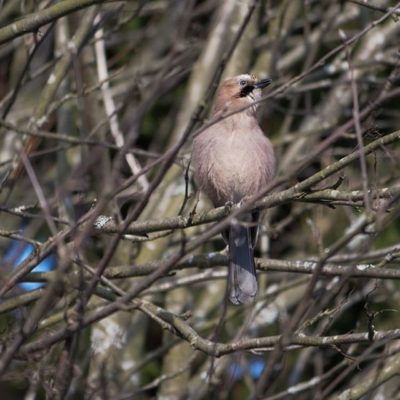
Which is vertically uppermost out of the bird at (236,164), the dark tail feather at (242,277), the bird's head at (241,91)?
the bird's head at (241,91)

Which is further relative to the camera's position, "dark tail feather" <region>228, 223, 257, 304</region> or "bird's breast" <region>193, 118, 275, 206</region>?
"bird's breast" <region>193, 118, 275, 206</region>

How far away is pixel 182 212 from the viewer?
425 centimetres

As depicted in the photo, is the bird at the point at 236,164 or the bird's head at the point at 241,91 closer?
the bird at the point at 236,164

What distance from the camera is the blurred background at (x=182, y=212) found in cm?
390

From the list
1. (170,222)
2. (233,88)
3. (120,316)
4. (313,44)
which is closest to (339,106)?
(313,44)

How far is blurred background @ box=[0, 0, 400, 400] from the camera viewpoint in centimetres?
390

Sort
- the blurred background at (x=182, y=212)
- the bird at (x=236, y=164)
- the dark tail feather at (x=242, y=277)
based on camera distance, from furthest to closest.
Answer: the bird at (x=236, y=164), the dark tail feather at (x=242, y=277), the blurred background at (x=182, y=212)

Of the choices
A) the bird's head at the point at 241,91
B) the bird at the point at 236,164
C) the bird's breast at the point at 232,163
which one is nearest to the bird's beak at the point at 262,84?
the bird's head at the point at 241,91

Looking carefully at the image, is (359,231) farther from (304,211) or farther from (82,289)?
(304,211)

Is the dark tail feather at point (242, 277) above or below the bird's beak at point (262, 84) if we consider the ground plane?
below

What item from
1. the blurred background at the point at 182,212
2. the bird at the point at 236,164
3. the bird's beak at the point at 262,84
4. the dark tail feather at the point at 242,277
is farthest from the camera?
the bird's beak at the point at 262,84

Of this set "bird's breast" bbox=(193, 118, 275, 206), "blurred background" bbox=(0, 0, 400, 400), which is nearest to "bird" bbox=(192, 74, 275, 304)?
"bird's breast" bbox=(193, 118, 275, 206)

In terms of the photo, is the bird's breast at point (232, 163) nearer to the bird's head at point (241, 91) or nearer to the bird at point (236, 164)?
the bird at point (236, 164)

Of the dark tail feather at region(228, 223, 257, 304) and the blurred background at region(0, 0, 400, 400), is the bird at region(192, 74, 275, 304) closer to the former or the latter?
the dark tail feather at region(228, 223, 257, 304)
